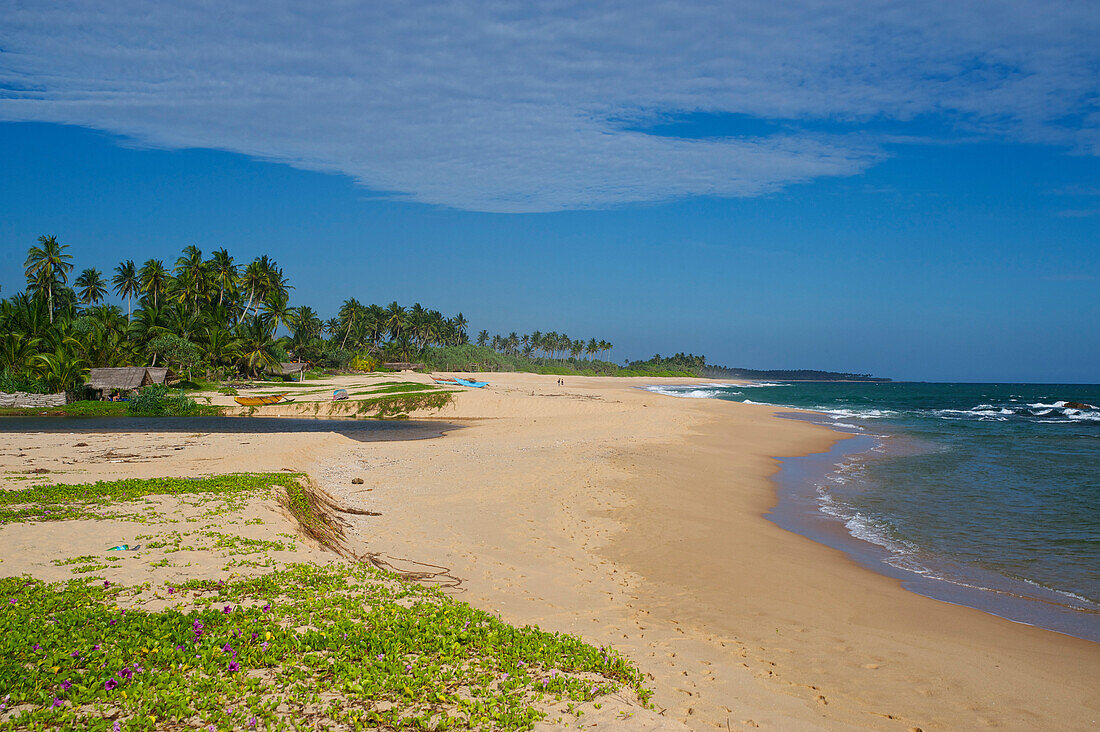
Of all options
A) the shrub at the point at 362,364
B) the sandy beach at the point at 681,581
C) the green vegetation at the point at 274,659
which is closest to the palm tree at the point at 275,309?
the shrub at the point at 362,364

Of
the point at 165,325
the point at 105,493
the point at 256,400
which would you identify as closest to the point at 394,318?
the point at 165,325

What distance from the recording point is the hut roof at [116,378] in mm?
45219

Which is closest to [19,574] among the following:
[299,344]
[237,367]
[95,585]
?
[95,585]

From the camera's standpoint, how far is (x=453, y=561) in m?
10.8

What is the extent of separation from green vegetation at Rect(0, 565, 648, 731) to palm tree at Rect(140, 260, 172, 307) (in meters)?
82.6

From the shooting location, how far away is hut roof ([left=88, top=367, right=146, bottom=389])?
45219 mm

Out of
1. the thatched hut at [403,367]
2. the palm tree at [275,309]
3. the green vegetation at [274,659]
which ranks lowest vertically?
the green vegetation at [274,659]

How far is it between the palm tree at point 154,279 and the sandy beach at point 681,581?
207ft

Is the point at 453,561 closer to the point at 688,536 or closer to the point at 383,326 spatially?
the point at 688,536

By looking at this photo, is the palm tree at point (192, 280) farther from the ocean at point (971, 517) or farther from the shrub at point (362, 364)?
the ocean at point (971, 517)

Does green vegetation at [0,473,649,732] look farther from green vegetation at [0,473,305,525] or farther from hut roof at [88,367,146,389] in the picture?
hut roof at [88,367,146,389]

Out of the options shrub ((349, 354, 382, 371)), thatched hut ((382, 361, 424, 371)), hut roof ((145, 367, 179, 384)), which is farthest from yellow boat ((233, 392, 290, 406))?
thatched hut ((382, 361, 424, 371))

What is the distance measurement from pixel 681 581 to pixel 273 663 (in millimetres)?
6736

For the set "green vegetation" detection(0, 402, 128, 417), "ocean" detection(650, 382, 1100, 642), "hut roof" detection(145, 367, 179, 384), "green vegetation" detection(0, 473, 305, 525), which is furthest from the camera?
"hut roof" detection(145, 367, 179, 384)
